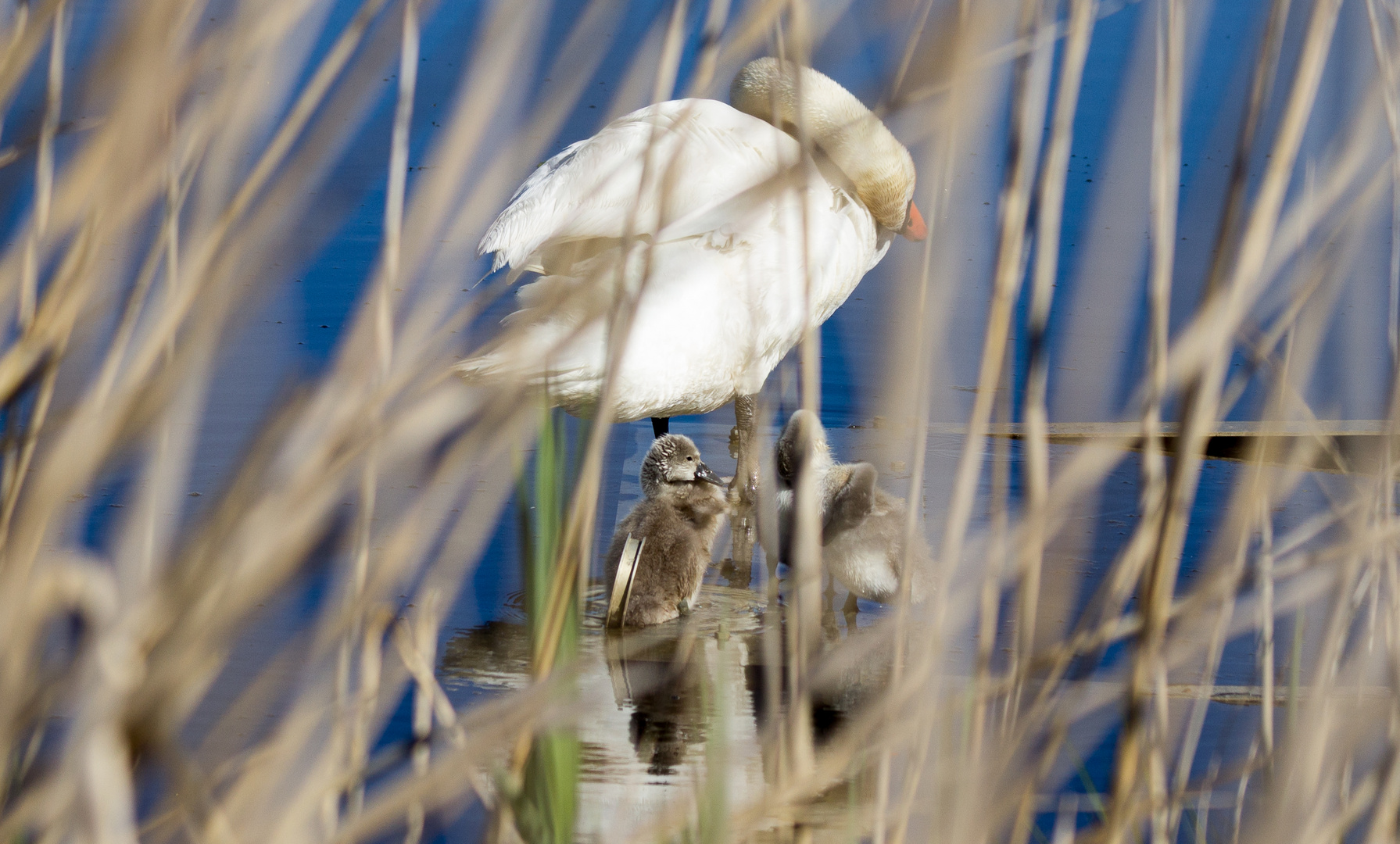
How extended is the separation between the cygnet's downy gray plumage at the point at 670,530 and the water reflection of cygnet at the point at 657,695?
0.15 ft

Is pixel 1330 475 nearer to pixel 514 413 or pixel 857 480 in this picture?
pixel 857 480

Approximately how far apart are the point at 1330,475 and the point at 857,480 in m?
1.30

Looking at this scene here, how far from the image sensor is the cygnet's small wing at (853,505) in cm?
241

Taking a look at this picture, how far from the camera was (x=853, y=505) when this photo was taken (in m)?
2.46

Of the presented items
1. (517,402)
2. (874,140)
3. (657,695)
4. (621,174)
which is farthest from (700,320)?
(517,402)

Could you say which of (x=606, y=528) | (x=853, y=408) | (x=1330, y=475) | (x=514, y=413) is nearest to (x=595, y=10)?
(x=514, y=413)

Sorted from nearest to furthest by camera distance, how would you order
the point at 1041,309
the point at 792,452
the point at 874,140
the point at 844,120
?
the point at 1041,309 < the point at 844,120 < the point at 874,140 < the point at 792,452

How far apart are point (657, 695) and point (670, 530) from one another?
57cm

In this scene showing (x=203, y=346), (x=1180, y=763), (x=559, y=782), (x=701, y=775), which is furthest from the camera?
(x=701, y=775)

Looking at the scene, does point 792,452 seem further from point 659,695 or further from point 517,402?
point 517,402

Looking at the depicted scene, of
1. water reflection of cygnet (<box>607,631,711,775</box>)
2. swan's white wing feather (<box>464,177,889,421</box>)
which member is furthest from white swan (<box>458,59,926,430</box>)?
water reflection of cygnet (<box>607,631,711,775</box>)

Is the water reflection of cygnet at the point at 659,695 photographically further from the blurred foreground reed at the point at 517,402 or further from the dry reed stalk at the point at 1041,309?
Answer: the dry reed stalk at the point at 1041,309

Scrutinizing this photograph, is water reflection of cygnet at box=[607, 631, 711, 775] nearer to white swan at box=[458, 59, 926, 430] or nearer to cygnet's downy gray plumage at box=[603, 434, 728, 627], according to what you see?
cygnet's downy gray plumage at box=[603, 434, 728, 627]

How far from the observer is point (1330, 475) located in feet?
9.75
